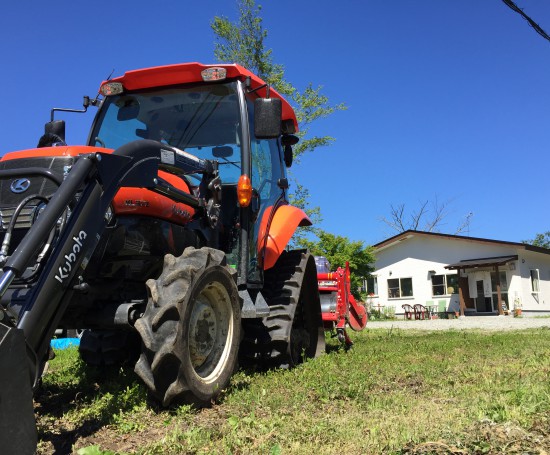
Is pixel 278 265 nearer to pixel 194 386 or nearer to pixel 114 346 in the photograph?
pixel 114 346

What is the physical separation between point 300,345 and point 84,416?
336cm

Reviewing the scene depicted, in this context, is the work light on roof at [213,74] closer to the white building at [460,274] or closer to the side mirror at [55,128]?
the side mirror at [55,128]

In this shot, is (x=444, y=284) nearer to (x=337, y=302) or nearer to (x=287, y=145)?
(x=337, y=302)

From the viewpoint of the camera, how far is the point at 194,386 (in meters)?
3.69

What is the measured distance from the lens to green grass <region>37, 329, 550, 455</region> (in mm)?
2924

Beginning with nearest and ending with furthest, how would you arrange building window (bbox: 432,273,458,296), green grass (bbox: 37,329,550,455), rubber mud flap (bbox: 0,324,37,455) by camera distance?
rubber mud flap (bbox: 0,324,37,455)
green grass (bbox: 37,329,550,455)
building window (bbox: 432,273,458,296)

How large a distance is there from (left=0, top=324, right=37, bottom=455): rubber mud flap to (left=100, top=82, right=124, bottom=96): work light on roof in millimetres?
3550

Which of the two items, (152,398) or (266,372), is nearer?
(152,398)

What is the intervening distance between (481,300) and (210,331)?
91.6 feet

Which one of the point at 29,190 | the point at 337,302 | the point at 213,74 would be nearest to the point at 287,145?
the point at 213,74

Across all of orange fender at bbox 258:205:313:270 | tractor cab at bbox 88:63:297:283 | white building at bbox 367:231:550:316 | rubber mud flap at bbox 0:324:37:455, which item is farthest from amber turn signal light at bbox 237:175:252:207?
white building at bbox 367:231:550:316

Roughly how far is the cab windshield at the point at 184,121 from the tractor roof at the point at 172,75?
0.09 metres

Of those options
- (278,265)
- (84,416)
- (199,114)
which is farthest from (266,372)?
(199,114)

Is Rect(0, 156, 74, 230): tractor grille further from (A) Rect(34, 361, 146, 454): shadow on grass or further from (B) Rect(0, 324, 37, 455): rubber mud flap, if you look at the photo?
(B) Rect(0, 324, 37, 455): rubber mud flap
